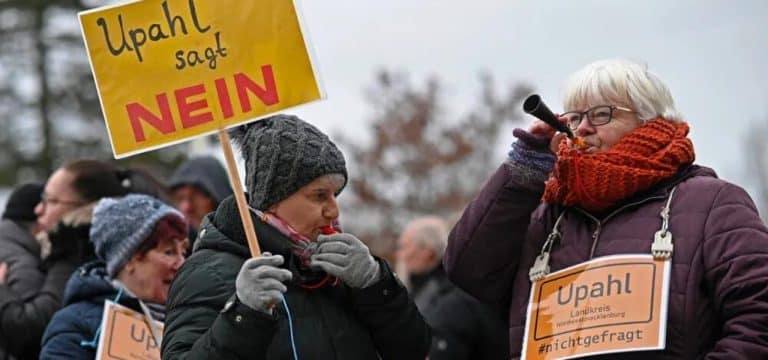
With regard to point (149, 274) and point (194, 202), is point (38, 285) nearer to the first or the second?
point (149, 274)

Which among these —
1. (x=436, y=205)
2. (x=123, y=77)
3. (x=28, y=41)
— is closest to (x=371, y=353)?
(x=123, y=77)

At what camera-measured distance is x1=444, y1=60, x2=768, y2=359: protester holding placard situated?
4102 mm

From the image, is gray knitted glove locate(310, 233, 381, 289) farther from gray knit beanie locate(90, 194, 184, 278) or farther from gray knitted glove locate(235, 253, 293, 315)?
gray knit beanie locate(90, 194, 184, 278)

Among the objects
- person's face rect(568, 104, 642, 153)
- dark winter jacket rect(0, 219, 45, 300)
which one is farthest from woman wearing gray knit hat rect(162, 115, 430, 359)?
dark winter jacket rect(0, 219, 45, 300)

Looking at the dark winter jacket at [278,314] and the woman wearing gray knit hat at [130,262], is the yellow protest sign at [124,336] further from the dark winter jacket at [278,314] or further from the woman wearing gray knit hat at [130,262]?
the dark winter jacket at [278,314]

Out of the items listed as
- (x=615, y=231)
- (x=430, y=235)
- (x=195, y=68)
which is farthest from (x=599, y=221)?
(x=430, y=235)

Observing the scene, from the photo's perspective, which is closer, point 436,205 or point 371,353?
point 371,353

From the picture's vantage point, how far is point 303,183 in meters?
4.34

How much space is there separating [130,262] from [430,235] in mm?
3313

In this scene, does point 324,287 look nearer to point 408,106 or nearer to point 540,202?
point 540,202

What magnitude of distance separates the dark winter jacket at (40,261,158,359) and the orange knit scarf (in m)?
1.95

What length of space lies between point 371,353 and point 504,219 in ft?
1.96

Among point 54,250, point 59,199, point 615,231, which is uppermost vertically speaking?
point 59,199

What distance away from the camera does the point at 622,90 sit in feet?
14.4
